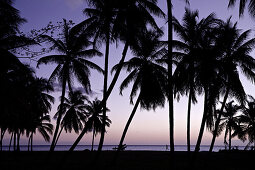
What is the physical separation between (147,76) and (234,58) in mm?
6669

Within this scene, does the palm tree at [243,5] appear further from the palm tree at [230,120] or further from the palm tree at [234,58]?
the palm tree at [230,120]

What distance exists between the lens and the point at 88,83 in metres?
20.0

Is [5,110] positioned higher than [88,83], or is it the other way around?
[88,83]

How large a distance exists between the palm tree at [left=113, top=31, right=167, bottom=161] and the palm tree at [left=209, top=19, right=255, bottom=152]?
15.1ft

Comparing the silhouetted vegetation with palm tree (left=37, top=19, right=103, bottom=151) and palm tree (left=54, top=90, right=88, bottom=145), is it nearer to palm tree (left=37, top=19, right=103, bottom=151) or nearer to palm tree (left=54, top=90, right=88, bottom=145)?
palm tree (left=37, top=19, right=103, bottom=151)

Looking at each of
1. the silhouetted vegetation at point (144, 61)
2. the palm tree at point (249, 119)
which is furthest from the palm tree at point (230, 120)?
the silhouetted vegetation at point (144, 61)

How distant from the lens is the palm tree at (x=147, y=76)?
1794 cm

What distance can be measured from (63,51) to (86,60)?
211cm

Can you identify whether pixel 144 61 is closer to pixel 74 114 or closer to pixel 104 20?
pixel 104 20

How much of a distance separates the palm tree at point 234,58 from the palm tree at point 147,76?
4.59m

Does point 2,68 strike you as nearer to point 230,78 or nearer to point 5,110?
point 5,110

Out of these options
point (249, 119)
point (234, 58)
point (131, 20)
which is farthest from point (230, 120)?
point (131, 20)

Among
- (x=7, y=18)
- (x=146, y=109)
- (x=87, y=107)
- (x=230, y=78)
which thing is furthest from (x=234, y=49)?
(x=87, y=107)

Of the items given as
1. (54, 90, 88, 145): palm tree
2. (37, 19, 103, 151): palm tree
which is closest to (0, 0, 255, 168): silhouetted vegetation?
(37, 19, 103, 151): palm tree
